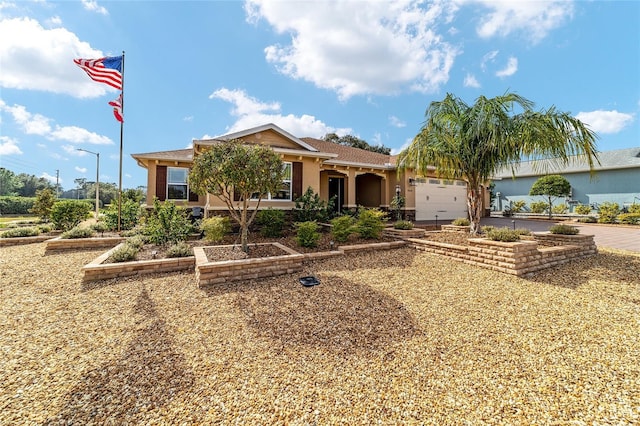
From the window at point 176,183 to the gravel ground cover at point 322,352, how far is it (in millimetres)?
8568

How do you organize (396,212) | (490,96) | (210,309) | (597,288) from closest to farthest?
(210,309), (597,288), (490,96), (396,212)

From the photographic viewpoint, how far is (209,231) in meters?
7.86

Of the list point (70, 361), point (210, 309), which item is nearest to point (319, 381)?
point (210, 309)

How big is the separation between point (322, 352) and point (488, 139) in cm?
726

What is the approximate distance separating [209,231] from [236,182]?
2.80 m

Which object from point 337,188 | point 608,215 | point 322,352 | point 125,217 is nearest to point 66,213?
point 125,217

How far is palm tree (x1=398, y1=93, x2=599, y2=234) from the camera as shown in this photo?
6699mm

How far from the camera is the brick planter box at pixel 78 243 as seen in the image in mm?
7777

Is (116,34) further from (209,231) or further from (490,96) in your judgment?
(490,96)

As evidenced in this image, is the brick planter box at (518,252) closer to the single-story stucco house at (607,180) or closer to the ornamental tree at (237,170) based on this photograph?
the ornamental tree at (237,170)

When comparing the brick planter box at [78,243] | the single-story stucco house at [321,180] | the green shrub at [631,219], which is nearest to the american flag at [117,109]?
the single-story stucco house at [321,180]

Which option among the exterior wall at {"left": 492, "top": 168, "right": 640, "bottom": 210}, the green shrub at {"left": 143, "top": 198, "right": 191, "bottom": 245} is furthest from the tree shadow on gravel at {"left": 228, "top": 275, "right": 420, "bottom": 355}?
the exterior wall at {"left": 492, "top": 168, "right": 640, "bottom": 210}

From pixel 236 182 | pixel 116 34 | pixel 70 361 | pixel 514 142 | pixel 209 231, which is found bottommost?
pixel 70 361

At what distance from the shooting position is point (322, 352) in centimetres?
285
